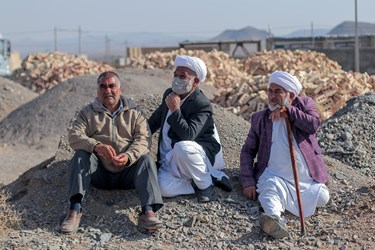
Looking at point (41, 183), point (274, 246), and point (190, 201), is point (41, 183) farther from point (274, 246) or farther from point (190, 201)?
point (274, 246)

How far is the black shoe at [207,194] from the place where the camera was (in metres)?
5.89

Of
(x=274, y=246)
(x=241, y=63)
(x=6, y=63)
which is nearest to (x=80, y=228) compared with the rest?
(x=274, y=246)

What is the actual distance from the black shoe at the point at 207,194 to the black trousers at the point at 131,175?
0.49 metres

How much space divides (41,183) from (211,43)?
86.5 ft

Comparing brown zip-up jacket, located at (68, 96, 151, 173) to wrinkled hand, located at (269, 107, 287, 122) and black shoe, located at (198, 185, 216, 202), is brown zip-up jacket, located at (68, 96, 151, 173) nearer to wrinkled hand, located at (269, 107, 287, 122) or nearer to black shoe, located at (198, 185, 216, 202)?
black shoe, located at (198, 185, 216, 202)

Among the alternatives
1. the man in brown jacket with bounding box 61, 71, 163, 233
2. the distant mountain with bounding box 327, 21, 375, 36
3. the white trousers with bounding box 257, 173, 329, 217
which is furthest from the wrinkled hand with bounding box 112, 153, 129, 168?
the distant mountain with bounding box 327, 21, 375, 36

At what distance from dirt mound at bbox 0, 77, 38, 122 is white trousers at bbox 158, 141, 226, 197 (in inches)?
451

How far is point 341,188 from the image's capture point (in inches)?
250

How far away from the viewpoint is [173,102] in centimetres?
583

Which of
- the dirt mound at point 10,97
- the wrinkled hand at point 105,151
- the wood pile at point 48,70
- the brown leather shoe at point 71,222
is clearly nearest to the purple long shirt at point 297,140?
the wrinkled hand at point 105,151

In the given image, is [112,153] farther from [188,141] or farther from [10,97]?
[10,97]

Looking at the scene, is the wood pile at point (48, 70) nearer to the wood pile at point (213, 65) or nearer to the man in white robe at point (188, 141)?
the wood pile at point (213, 65)

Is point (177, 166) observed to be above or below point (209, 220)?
above

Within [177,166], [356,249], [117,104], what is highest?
[117,104]
